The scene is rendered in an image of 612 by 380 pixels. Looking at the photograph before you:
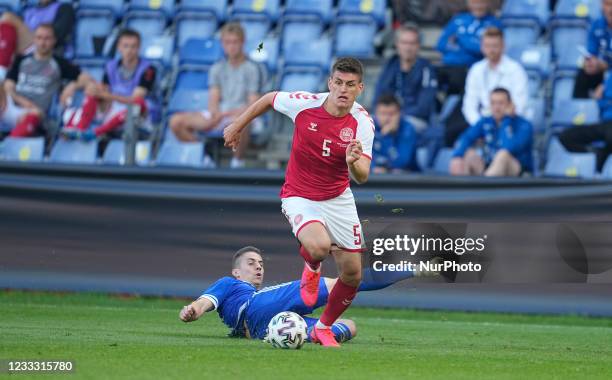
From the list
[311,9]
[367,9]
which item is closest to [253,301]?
[367,9]

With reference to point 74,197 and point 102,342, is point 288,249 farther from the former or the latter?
point 102,342

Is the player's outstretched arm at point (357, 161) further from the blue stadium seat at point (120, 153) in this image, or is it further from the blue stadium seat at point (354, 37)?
the blue stadium seat at point (354, 37)

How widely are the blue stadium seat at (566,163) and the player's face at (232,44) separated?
4192 mm

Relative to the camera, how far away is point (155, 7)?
18.4 meters

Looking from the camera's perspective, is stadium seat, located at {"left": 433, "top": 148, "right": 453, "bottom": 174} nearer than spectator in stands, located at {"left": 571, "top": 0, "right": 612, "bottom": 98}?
Yes

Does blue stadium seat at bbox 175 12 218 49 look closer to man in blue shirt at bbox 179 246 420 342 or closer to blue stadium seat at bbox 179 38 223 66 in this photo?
blue stadium seat at bbox 179 38 223 66

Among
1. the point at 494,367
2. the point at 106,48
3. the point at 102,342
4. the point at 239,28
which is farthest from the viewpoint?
the point at 106,48

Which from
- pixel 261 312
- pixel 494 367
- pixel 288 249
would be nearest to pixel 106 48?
pixel 288 249

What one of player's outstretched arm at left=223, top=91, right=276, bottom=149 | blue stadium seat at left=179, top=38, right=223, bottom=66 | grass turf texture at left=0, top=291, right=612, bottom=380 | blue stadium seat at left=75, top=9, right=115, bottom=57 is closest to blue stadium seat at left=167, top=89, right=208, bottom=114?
blue stadium seat at left=179, top=38, right=223, bottom=66

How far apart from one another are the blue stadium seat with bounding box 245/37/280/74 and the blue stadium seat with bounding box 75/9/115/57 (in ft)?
→ 7.53

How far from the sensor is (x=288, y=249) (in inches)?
505

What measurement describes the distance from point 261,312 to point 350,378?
2.38 m

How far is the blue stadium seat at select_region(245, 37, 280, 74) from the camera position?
17.3 metres

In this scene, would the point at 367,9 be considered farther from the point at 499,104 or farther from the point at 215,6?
the point at 499,104
